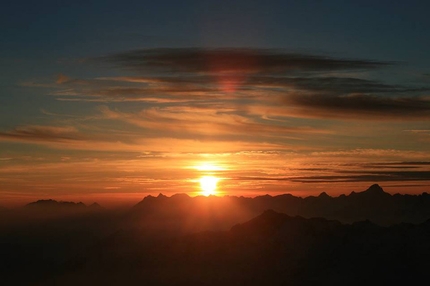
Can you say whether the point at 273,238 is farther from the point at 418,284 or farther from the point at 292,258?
the point at 418,284

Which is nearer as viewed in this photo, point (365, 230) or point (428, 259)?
point (428, 259)

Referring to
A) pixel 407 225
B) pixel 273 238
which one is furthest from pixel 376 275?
pixel 273 238

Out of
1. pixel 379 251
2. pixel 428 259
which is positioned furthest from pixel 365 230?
pixel 428 259

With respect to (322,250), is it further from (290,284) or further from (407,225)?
(407,225)

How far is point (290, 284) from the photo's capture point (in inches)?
7037

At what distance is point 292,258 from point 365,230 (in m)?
28.4

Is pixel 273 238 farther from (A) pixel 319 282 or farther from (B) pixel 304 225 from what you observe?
(A) pixel 319 282

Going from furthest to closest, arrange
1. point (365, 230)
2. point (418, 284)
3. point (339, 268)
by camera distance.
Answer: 1. point (365, 230)
2. point (339, 268)
3. point (418, 284)

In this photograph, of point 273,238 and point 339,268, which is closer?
point 339,268

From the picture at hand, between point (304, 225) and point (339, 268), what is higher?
point (304, 225)

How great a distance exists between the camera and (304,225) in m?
199

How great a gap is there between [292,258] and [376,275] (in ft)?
90.7

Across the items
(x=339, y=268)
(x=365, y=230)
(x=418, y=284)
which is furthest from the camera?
(x=365, y=230)

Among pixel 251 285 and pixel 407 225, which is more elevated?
pixel 407 225
